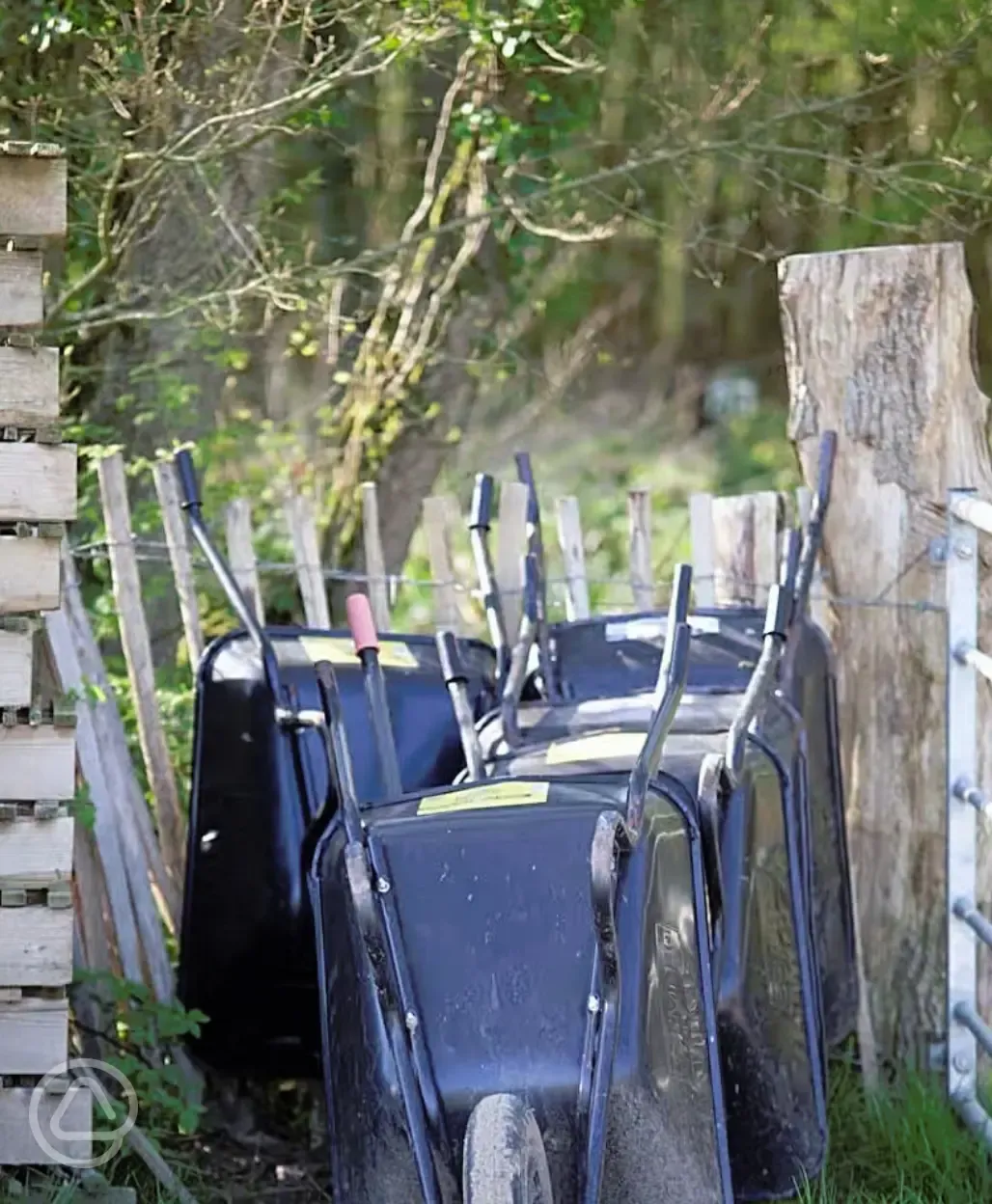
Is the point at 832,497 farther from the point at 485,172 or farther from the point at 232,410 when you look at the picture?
the point at 232,410

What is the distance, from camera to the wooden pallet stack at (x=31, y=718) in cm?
273

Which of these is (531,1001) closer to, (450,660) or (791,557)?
(450,660)

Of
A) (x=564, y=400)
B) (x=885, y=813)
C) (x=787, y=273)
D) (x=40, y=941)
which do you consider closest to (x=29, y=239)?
(x=40, y=941)

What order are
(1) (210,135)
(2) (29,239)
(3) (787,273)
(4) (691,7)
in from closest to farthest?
(2) (29,239) → (3) (787,273) → (1) (210,135) → (4) (691,7)

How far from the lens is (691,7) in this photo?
465 cm

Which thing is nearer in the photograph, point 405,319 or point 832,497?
point 832,497

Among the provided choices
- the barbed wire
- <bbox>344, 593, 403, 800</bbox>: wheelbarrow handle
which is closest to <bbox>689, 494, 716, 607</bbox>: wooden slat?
the barbed wire

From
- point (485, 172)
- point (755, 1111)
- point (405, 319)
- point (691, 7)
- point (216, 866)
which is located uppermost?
point (691, 7)

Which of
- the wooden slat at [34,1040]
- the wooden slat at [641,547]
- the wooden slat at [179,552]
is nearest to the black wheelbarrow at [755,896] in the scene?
the wooden slat at [34,1040]

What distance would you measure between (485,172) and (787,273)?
141 centimetres

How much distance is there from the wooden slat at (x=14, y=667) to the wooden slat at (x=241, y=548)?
3.27 feet

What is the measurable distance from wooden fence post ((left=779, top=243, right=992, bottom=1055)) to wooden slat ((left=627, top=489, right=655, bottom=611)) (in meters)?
0.47

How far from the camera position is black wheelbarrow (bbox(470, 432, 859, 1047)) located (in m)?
3.42

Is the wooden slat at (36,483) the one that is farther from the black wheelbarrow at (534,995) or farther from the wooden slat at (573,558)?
the wooden slat at (573,558)
